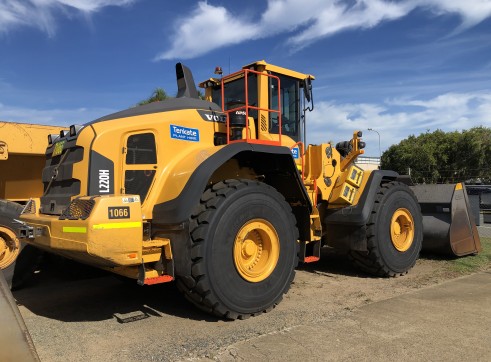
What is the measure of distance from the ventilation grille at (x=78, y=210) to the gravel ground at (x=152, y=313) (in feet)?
3.77

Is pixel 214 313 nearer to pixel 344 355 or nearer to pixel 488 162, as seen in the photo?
pixel 344 355

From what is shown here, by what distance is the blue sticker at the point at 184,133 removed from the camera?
4.72 m

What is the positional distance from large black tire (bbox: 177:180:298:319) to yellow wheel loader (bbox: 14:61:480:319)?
1 cm

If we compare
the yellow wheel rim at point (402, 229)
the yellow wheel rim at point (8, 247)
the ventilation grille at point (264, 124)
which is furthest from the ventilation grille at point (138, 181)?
the yellow wheel rim at point (402, 229)

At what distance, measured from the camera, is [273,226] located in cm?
484

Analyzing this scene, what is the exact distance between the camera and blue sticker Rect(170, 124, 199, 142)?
4723mm

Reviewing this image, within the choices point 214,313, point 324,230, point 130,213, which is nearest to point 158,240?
point 130,213

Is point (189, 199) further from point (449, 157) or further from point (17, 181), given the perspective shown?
point (449, 157)

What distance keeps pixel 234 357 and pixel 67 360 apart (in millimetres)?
1384

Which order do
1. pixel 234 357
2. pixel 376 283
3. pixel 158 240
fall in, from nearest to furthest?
pixel 234 357
pixel 158 240
pixel 376 283

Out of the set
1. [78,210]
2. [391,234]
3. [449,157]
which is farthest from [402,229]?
[449,157]

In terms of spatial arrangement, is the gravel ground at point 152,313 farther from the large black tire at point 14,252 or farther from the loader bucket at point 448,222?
the loader bucket at point 448,222

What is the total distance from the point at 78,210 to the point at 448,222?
641 cm

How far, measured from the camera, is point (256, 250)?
487 centimetres
